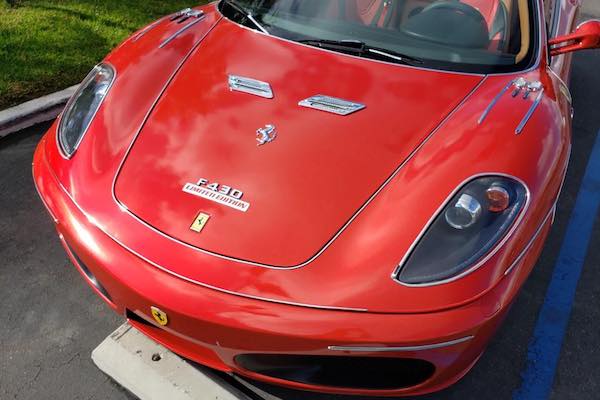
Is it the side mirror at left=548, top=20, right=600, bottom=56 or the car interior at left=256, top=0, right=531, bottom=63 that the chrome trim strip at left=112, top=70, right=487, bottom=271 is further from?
the side mirror at left=548, top=20, right=600, bottom=56

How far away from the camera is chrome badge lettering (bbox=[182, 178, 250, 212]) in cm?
190

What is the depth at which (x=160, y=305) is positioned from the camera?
67.6 inches

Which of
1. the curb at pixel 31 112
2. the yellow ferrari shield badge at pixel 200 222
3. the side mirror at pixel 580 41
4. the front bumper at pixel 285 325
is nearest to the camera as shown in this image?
the front bumper at pixel 285 325

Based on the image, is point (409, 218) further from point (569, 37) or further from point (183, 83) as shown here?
point (569, 37)

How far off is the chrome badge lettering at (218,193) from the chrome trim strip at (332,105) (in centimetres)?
52

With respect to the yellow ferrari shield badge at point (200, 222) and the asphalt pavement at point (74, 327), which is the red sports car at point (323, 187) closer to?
the yellow ferrari shield badge at point (200, 222)

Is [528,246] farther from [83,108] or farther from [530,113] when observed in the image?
[83,108]

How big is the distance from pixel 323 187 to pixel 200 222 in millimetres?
440

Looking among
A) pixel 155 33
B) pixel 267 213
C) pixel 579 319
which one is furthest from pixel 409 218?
pixel 155 33

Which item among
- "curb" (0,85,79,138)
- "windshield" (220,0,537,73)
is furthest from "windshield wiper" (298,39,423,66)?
"curb" (0,85,79,138)

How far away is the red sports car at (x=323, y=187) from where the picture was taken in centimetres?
168

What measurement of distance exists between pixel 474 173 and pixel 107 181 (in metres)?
1.31

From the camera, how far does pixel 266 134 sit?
2133 millimetres

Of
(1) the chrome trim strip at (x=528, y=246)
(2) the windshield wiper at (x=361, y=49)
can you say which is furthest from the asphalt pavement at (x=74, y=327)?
(2) the windshield wiper at (x=361, y=49)
